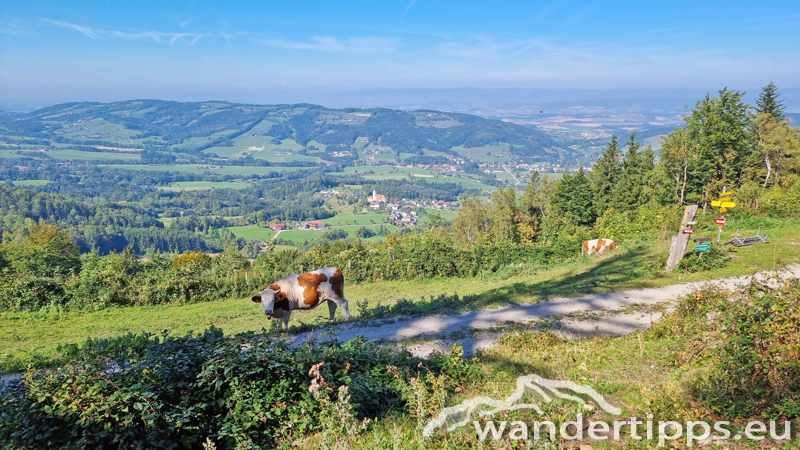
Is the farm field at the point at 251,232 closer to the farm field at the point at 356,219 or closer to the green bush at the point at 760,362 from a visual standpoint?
the farm field at the point at 356,219

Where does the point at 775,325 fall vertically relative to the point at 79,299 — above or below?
above

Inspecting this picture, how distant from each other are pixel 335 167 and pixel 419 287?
17849 cm

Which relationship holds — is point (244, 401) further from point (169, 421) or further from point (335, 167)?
point (335, 167)

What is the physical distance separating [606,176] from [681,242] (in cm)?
3361

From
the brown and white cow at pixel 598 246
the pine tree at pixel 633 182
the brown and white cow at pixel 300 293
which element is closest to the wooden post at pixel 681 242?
the brown and white cow at pixel 598 246

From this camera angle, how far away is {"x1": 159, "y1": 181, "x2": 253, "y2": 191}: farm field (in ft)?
499

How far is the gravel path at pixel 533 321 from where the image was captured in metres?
9.55

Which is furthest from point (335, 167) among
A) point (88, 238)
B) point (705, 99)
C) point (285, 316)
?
point (285, 316)

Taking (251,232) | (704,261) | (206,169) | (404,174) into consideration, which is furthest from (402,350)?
(206,169)

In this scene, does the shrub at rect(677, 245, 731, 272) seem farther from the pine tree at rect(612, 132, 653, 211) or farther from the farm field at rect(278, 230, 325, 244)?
the farm field at rect(278, 230, 325, 244)

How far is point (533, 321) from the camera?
10.5 m

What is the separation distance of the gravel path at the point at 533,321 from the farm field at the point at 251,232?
249 ft

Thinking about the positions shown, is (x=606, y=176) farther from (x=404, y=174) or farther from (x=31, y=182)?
(x=31, y=182)

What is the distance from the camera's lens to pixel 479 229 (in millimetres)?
52188
